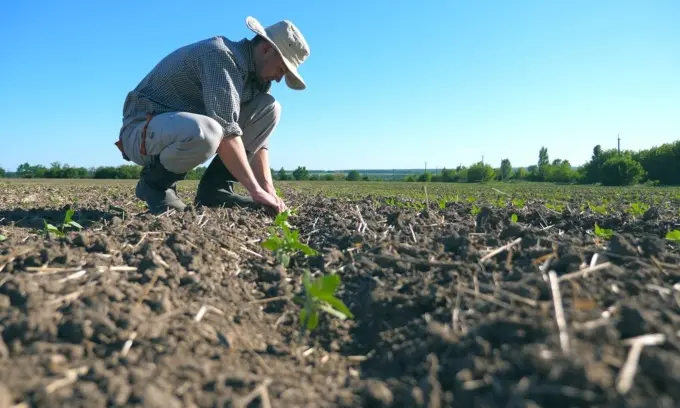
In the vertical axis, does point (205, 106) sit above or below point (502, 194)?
above

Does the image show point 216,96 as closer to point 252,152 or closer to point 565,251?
point 252,152

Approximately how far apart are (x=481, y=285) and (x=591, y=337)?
52 centimetres

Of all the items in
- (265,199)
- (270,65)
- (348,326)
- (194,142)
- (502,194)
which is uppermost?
(270,65)

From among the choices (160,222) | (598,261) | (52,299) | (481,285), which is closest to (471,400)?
(481,285)

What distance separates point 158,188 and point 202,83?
1.07 metres

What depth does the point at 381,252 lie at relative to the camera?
243 centimetres

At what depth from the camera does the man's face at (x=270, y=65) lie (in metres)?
3.67

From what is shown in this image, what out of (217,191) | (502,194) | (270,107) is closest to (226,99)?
(270,107)

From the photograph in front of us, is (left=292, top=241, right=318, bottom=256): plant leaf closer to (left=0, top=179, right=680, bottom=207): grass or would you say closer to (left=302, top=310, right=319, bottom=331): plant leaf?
(left=302, top=310, right=319, bottom=331): plant leaf

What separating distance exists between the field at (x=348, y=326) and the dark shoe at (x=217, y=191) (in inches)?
66.8

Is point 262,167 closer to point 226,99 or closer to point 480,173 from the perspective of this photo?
point 226,99

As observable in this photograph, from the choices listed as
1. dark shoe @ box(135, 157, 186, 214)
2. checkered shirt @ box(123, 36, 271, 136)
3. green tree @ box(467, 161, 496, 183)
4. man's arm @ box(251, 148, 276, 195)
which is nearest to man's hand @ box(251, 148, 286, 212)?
man's arm @ box(251, 148, 276, 195)

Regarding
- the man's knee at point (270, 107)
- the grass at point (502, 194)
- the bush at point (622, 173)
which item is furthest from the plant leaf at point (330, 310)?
the bush at point (622, 173)

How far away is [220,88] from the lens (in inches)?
135
